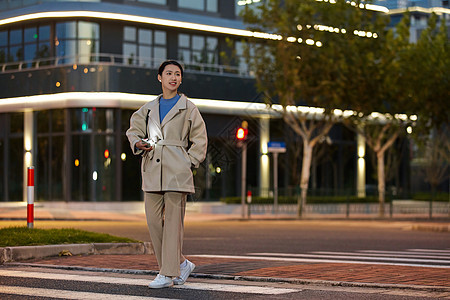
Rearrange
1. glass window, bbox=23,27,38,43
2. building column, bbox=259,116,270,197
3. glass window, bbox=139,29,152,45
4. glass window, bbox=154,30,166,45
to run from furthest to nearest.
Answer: building column, bbox=259,116,270,197 < glass window, bbox=154,30,166,45 < glass window, bbox=139,29,152,45 < glass window, bbox=23,27,38,43

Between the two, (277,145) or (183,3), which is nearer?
(277,145)

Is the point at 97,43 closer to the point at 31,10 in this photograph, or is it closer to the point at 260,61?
the point at 31,10

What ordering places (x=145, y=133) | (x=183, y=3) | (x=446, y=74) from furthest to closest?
(x=183, y=3) → (x=446, y=74) → (x=145, y=133)

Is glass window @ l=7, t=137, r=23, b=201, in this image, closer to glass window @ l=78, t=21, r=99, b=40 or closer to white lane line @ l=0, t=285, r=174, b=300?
glass window @ l=78, t=21, r=99, b=40

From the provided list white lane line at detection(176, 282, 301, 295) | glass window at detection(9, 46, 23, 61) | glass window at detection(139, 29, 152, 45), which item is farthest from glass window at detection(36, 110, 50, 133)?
white lane line at detection(176, 282, 301, 295)

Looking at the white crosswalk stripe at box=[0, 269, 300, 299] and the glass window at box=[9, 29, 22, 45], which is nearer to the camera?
the white crosswalk stripe at box=[0, 269, 300, 299]

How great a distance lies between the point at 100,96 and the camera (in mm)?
36906

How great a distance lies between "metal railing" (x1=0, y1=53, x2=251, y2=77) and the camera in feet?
122

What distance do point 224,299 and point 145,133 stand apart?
183 centimetres

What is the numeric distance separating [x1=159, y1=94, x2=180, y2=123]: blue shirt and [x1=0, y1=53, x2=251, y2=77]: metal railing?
2896 cm

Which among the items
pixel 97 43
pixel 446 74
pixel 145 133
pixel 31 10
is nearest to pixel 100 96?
pixel 97 43

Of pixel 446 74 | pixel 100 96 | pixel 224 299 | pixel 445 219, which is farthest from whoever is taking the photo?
pixel 100 96

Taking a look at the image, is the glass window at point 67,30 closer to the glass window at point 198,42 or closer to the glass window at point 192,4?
the glass window at point 192,4

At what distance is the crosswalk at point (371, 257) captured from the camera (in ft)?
37.1
